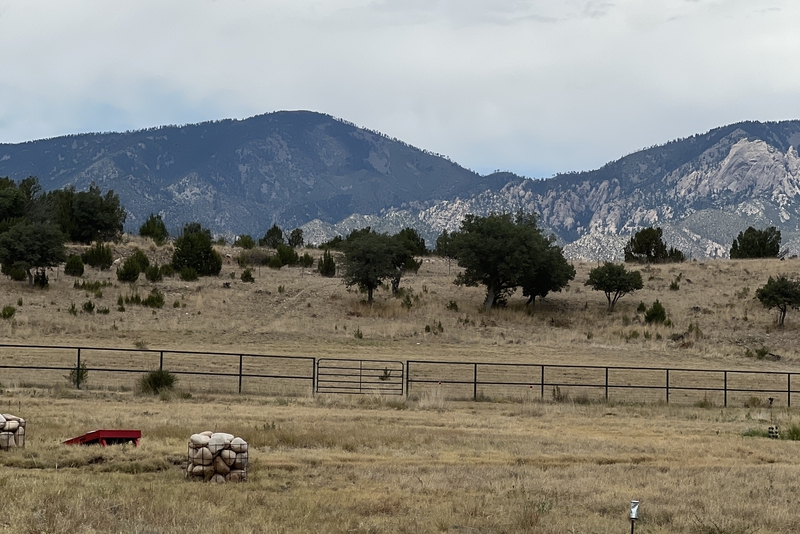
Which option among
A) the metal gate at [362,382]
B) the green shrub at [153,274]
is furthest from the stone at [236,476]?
the green shrub at [153,274]

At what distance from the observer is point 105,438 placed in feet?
58.3

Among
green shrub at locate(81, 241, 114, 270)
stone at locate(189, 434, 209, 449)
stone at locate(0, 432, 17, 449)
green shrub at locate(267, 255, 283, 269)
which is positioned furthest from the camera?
green shrub at locate(267, 255, 283, 269)

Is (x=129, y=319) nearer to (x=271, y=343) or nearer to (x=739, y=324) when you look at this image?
(x=271, y=343)

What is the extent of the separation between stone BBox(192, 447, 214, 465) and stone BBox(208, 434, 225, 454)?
77mm

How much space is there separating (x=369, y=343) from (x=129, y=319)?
1465cm

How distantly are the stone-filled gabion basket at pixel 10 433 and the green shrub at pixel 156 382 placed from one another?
42.4ft

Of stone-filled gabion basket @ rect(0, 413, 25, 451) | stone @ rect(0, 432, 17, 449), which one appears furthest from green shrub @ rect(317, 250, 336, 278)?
stone @ rect(0, 432, 17, 449)

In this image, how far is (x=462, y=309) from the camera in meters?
60.6

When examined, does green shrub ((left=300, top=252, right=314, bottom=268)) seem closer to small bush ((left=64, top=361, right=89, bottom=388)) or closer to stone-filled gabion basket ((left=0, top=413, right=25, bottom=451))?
small bush ((left=64, top=361, right=89, bottom=388))

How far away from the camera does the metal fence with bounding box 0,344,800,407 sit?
105 ft

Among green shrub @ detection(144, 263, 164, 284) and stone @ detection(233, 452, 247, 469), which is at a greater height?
green shrub @ detection(144, 263, 164, 284)

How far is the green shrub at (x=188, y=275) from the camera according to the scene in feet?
210

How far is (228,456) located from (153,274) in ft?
164

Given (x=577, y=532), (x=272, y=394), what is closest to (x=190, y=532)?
(x=577, y=532)
